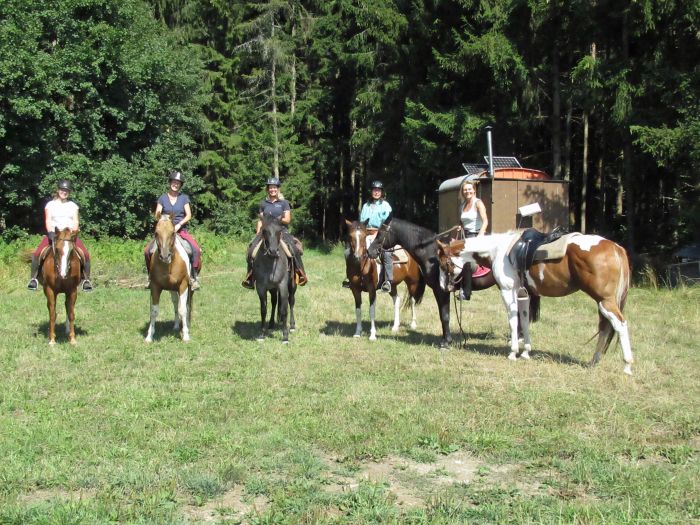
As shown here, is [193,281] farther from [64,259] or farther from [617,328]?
[617,328]

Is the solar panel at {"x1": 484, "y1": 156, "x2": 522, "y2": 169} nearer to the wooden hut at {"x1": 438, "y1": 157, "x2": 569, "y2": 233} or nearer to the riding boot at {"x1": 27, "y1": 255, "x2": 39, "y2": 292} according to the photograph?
the wooden hut at {"x1": 438, "y1": 157, "x2": 569, "y2": 233}

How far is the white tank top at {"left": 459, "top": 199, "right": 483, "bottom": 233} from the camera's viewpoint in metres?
9.95

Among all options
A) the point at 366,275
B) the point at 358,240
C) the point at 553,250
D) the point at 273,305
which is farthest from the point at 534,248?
the point at 273,305

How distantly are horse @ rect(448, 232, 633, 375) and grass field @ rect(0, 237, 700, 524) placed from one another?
1.63 ft

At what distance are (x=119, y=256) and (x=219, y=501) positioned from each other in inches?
678

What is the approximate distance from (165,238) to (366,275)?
3358mm

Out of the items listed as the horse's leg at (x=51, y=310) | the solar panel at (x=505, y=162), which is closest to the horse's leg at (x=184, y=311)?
the horse's leg at (x=51, y=310)

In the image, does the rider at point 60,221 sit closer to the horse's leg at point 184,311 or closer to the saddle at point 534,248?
the horse's leg at point 184,311

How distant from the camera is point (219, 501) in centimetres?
428

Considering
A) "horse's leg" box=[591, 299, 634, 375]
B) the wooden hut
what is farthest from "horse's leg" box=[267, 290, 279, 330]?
the wooden hut

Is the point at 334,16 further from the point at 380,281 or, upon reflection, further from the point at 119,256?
the point at 380,281

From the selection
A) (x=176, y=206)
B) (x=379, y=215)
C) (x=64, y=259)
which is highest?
(x=176, y=206)

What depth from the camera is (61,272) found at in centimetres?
961

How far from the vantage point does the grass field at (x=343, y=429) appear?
4203 mm
